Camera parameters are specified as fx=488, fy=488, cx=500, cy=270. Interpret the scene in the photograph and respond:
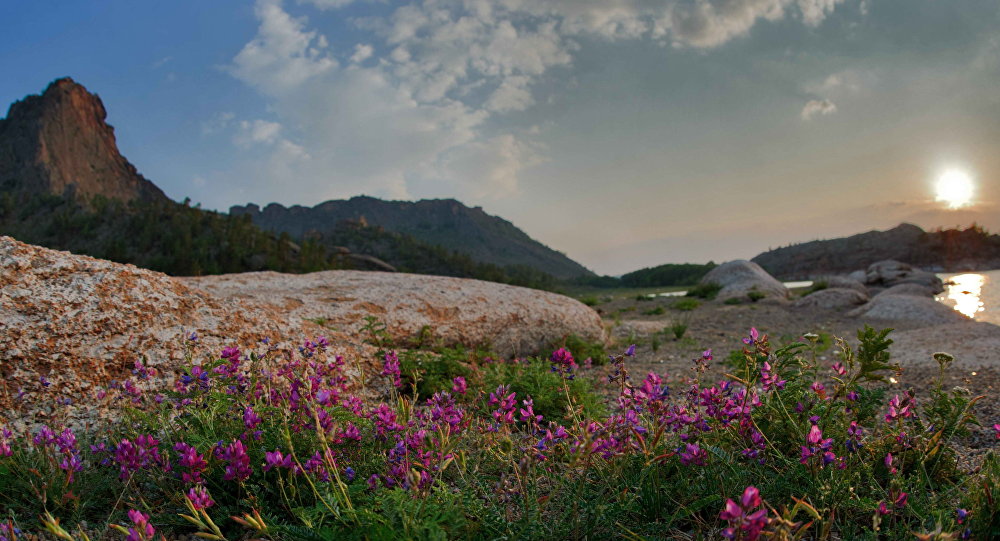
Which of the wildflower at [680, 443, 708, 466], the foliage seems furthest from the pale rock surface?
the wildflower at [680, 443, 708, 466]

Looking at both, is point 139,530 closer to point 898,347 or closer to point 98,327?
point 98,327

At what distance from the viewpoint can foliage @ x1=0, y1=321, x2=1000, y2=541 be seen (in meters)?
1.93

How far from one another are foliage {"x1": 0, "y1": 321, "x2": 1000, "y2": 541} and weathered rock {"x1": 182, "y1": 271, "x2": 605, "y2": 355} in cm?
353

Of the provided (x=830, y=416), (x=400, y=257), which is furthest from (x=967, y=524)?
(x=400, y=257)

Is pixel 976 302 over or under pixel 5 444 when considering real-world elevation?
over

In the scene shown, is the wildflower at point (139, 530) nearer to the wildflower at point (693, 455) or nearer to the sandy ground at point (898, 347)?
the wildflower at point (693, 455)

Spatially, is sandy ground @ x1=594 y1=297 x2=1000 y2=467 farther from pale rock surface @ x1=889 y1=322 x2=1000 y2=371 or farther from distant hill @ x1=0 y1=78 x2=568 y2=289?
distant hill @ x1=0 y1=78 x2=568 y2=289

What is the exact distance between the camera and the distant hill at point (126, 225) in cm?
A: 3559

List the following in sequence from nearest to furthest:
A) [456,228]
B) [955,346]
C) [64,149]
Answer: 1. [955,346]
2. [64,149]
3. [456,228]

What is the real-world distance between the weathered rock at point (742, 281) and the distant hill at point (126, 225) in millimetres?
24537

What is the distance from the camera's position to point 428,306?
722cm

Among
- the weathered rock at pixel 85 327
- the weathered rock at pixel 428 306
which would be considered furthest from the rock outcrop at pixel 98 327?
the weathered rock at pixel 428 306

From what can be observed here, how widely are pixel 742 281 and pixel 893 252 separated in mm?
44492

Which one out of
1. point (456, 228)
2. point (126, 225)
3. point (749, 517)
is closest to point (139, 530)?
point (749, 517)
